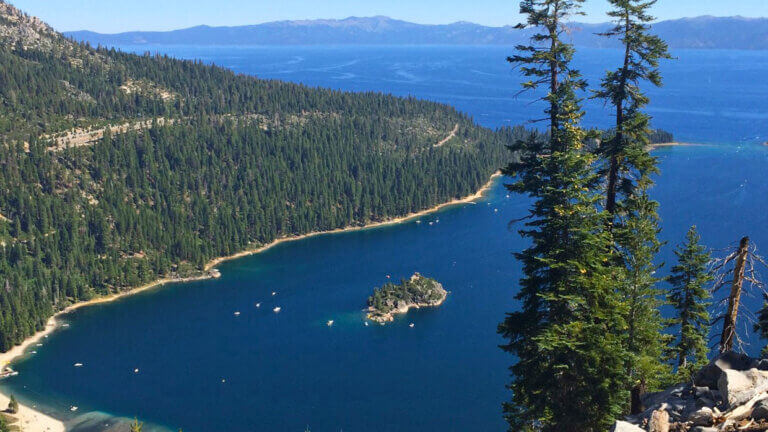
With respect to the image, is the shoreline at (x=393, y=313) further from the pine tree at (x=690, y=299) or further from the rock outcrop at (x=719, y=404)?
the rock outcrop at (x=719, y=404)

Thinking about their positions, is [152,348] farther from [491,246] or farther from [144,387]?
[491,246]

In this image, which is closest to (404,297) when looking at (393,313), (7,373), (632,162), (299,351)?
(393,313)

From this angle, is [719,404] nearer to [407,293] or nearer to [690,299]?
[690,299]

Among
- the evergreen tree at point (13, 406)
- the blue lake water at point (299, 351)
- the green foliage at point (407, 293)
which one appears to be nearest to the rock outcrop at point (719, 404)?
the blue lake water at point (299, 351)

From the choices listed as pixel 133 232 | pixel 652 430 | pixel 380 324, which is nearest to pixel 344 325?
pixel 380 324

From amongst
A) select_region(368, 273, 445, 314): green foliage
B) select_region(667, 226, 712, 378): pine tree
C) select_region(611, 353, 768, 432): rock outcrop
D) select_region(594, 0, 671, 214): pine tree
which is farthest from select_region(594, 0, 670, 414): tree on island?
select_region(368, 273, 445, 314): green foliage

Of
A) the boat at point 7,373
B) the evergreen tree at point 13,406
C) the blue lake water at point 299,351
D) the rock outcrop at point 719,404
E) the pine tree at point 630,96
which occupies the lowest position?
the blue lake water at point 299,351
